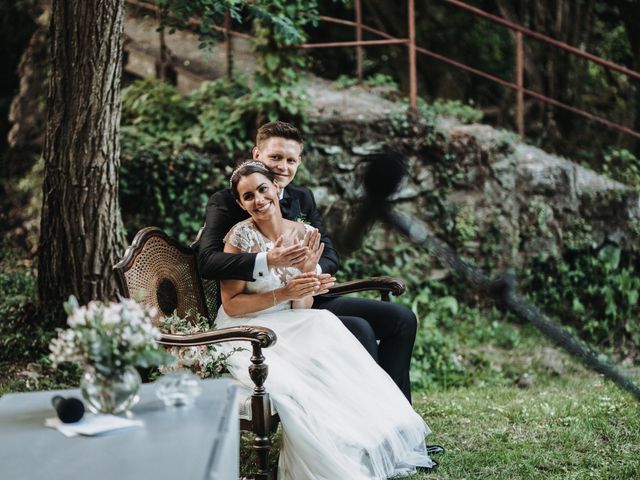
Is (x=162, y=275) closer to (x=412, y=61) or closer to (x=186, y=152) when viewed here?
(x=186, y=152)

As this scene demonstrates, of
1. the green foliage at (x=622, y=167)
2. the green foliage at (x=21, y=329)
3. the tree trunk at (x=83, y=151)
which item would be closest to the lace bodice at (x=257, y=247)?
the tree trunk at (x=83, y=151)

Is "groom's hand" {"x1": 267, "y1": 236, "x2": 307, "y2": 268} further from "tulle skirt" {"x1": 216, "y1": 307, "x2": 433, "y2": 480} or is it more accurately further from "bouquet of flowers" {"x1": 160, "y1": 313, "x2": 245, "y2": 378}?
"bouquet of flowers" {"x1": 160, "y1": 313, "x2": 245, "y2": 378}

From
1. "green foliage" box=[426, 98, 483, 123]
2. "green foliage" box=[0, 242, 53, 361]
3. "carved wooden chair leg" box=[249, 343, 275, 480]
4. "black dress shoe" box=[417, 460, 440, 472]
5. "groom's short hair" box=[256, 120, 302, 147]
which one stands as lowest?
"black dress shoe" box=[417, 460, 440, 472]

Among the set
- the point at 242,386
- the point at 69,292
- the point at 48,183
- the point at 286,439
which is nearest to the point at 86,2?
the point at 48,183

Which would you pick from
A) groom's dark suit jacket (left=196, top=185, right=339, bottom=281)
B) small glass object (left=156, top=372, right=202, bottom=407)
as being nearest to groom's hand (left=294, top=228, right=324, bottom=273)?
groom's dark suit jacket (left=196, top=185, right=339, bottom=281)

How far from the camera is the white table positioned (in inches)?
74.1

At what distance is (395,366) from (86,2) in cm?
276

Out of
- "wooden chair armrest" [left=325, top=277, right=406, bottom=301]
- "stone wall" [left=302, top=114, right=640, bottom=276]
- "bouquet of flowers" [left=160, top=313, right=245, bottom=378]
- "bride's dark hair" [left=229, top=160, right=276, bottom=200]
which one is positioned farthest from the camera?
"stone wall" [left=302, top=114, right=640, bottom=276]

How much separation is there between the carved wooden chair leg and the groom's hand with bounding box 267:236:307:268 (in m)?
0.43

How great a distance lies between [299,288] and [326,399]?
508mm

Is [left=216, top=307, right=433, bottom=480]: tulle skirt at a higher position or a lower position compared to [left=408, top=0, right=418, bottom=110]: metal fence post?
lower

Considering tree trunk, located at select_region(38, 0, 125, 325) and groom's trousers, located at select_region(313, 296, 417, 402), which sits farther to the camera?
tree trunk, located at select_region(38, 0, 125, 325)

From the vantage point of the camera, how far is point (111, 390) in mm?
2229

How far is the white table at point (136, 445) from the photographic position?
1.88 m
